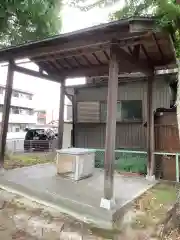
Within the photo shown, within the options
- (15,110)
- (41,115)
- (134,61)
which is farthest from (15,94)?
(134,61)

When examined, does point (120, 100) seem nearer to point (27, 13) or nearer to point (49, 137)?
point (27, 13)

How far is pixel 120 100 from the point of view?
10461 millimetres

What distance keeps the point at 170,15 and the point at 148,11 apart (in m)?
1.38

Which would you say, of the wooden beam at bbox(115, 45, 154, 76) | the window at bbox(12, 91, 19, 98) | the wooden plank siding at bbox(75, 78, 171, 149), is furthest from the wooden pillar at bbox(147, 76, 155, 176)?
the window at bbox(12, 91, 19, 98)

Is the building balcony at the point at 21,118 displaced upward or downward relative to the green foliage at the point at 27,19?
downward

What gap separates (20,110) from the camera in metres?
36.3

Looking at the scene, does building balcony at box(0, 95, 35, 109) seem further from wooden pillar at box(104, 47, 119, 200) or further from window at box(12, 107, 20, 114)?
wooden pillar at box(104, 47, 119, 200)

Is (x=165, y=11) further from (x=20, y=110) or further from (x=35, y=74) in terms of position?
(x=20, y=110)

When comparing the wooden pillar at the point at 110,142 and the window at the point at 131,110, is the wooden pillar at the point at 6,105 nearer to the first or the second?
the wooden pillar at the point at 110,142

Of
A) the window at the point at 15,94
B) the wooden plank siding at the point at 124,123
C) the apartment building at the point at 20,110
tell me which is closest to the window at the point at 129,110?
the wooden plank siding at the point at 124,123

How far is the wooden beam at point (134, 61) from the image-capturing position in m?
4.86

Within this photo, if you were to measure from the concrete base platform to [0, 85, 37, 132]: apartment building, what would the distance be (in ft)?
93.1

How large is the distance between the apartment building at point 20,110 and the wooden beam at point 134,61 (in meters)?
29.4

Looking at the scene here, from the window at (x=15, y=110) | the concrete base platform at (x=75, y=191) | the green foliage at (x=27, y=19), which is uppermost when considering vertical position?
the window at (x=15, y=110)
